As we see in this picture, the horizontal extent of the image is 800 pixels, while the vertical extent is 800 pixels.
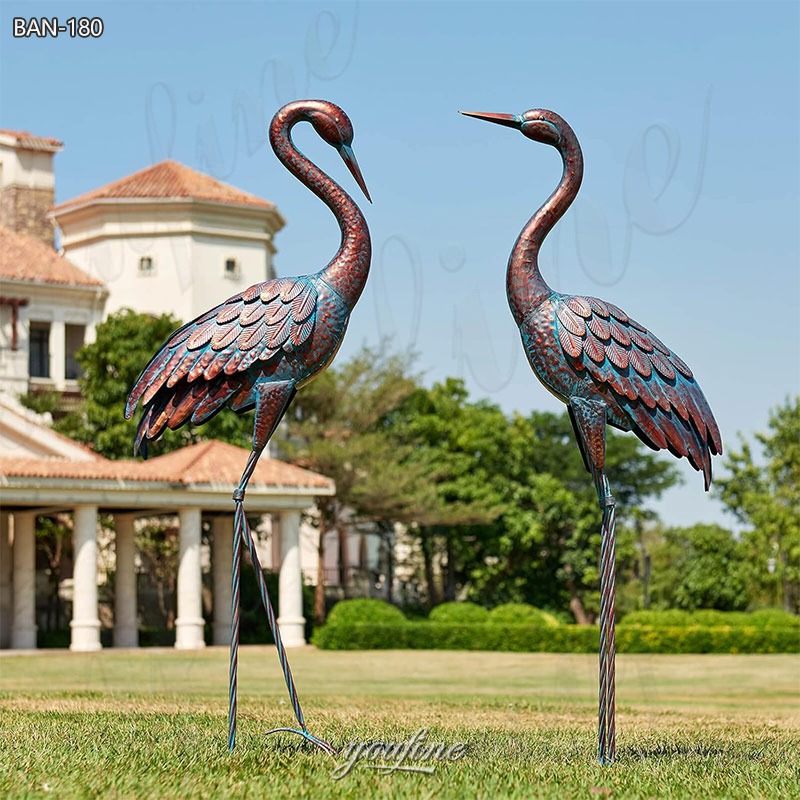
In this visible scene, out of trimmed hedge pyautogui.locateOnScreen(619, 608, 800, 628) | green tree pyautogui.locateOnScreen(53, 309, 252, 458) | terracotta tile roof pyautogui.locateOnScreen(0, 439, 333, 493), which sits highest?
green tree pyautogui.locateOnScreen(53, 309, 252, 458)

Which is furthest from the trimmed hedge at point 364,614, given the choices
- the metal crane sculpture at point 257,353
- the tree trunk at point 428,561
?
the metal crane sculpture at point 257,353

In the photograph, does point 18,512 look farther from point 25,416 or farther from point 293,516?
point 293,516

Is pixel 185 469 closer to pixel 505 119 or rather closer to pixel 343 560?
pixel 343 560

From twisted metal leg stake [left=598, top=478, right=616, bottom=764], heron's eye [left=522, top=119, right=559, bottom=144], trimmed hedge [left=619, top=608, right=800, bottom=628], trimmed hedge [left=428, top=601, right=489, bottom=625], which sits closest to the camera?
twisted metal leg stake [left=598, top=478, right=616, bottom=764]

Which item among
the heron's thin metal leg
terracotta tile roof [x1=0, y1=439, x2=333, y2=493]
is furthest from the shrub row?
the heron's thin metal leg

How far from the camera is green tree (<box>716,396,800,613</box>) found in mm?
53531

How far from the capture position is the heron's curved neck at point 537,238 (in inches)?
457

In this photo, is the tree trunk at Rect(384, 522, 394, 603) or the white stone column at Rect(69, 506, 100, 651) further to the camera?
the tree trunk at Rect(384, 522, 394, 603)

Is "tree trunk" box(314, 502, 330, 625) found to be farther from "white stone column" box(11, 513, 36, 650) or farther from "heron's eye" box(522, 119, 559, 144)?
"heron's eye" box(522, 119, 559, 144)

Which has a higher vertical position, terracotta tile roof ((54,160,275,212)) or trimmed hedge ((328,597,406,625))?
terracotta tile roof ((54,160,275,212))

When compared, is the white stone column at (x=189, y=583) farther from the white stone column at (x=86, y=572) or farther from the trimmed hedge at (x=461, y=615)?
the trimmed hedge at (x=461, y=615)

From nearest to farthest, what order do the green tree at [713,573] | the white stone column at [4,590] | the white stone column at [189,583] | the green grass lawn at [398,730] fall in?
the green grass lawn at [398,730]
the white stone column at [189,583]
the white stone column at [4,590]
the green tree at [713,573]

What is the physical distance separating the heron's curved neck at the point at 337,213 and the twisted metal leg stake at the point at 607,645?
2660 millimetres

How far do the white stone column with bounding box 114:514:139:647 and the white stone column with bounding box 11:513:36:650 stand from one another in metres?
2.59
